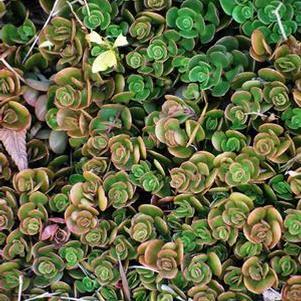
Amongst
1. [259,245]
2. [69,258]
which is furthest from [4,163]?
[259,245]

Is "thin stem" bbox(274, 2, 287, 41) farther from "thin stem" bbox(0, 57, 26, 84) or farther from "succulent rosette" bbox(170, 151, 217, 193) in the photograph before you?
"thin stem" bbox(0, 57, 26, 84)

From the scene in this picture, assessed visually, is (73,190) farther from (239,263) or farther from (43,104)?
(239,263)

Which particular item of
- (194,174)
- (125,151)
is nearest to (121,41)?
(125,151)

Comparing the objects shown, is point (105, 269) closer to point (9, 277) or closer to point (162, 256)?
point (162, 256)

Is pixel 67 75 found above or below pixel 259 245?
above

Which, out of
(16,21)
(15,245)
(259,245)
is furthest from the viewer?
(16,21)

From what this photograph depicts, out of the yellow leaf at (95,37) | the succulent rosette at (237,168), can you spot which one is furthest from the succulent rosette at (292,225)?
the yellow leaf at (95,37)

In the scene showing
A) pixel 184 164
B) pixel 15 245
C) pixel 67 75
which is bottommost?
pixel 15 245
